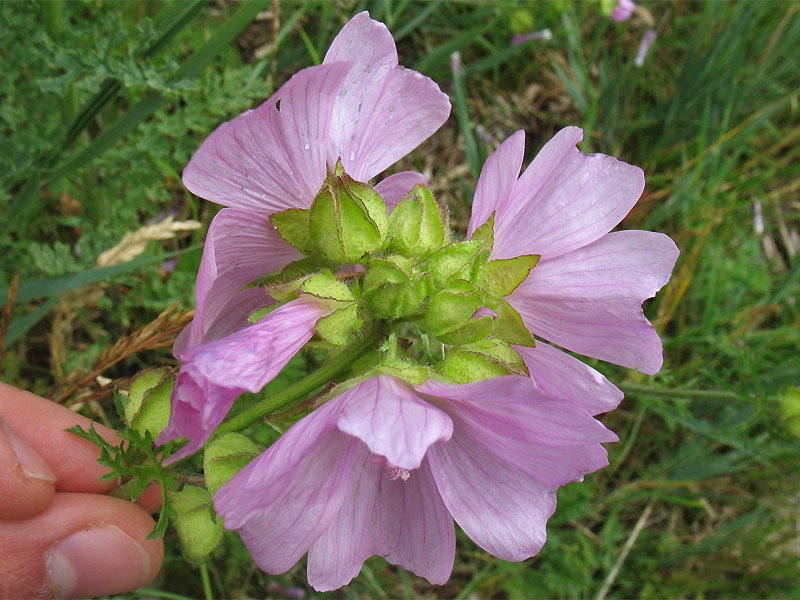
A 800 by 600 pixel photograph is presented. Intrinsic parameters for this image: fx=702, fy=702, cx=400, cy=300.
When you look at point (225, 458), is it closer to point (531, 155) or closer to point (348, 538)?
point (348, 538)

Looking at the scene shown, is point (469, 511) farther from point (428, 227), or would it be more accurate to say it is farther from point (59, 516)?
point (59, 516)

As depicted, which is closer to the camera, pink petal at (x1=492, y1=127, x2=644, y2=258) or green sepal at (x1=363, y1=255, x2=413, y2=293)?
green sepal at (x1=363, y1=255, x2=413, y2=293)

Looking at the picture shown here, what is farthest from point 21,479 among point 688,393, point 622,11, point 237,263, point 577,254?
point 622,11

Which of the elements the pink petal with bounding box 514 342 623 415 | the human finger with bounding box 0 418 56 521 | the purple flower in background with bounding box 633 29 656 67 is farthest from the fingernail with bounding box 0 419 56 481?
the purple flower in background with bounding box 633 29 656 67

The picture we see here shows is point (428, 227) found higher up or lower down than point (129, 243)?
higher up

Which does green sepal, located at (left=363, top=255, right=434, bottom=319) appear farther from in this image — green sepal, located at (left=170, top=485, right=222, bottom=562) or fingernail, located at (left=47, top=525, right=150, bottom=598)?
fingernail, located at (left=47, top=525, right=150, bottom=598)

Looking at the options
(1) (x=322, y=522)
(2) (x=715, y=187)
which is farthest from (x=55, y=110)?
(2) (x=715, y=187)
